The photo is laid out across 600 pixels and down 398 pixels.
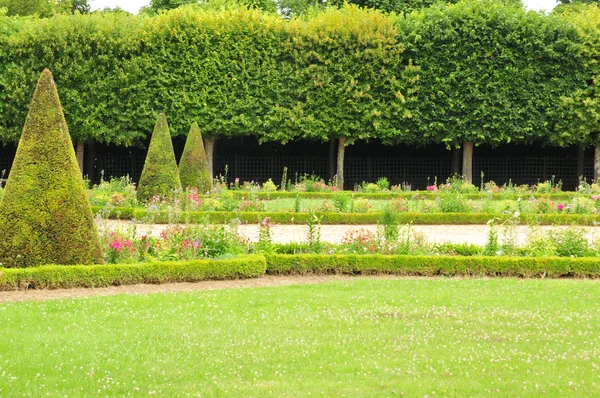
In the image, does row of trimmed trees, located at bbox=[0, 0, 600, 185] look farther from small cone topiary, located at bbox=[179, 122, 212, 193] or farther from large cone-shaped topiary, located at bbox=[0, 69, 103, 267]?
large cone-shaped topiary, located at bbox=[0, 69, 103, 267]

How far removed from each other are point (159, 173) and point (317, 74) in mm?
10246

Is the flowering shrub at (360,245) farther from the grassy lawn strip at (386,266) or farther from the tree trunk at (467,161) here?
the tree trunk at (467,161)

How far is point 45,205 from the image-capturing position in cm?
937

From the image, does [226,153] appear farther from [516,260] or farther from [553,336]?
[553,336]

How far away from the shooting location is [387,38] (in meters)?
26.6

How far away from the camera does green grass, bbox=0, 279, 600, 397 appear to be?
5.25 m

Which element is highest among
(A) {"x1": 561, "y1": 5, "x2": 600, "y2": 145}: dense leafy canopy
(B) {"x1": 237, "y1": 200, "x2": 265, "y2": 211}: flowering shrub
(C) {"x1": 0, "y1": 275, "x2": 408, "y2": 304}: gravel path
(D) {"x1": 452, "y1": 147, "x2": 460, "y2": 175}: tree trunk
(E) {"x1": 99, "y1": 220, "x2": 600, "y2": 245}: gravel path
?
(A) {"x1": 561, "y1": 5, "x2": 600, "y2": 145}: dense leafy canopy

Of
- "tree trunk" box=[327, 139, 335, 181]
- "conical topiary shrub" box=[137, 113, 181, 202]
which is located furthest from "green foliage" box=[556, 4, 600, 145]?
"conical topiary shrub" box=[137, 113, 181, 202]

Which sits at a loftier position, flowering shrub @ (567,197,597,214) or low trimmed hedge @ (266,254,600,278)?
flowering shrub @ (567,197,597,214)

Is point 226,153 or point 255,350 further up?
point 226,153

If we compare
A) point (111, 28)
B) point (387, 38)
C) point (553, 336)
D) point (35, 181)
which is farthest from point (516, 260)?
point (111, 28)

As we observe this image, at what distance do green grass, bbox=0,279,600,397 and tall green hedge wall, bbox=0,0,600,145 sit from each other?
18.2 m

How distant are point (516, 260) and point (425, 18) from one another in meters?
18.4

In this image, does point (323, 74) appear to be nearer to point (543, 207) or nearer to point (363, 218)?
point (363, 218)
